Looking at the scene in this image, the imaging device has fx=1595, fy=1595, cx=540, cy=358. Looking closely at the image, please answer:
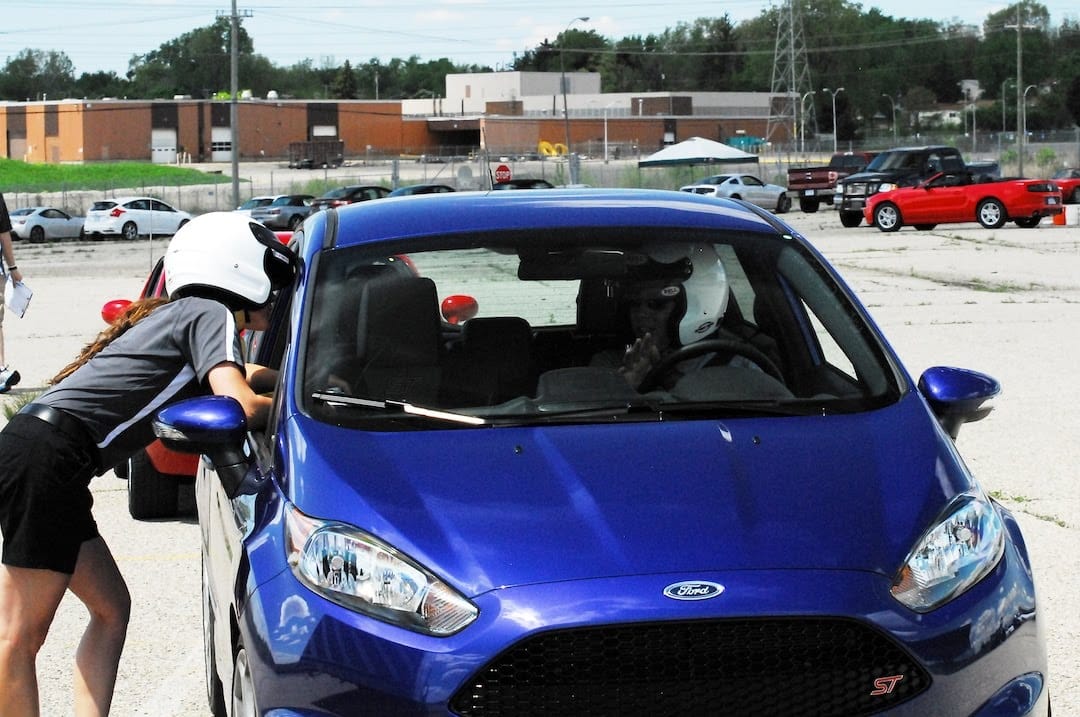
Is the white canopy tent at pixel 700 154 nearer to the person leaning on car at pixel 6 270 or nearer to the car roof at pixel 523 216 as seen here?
the person leaning on car at pixel 6 270

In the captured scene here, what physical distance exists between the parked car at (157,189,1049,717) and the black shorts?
0.27 metres

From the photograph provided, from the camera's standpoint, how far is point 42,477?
13.1 ft

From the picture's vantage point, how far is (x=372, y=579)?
327 centimetres

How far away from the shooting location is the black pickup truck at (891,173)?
41.9 meters

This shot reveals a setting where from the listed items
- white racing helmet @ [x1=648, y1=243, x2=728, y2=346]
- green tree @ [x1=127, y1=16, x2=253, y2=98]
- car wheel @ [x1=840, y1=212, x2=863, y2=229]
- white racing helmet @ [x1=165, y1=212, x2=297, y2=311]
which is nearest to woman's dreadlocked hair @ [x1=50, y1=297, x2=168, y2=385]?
white racing helmet @ [x1=165, y1=212, x2=297, y2=311]

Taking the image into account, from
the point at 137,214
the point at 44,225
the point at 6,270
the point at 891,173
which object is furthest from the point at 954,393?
the point at 44,225

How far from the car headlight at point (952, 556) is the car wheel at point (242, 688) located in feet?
4.66

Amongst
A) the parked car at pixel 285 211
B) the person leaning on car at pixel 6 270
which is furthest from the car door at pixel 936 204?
the person leaning on car at pixel 6 270

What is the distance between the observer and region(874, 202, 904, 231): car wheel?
1486 inches

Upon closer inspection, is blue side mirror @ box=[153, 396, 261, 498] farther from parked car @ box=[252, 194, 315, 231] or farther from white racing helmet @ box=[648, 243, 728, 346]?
parked car @ box=[252, 194, 315, 231]

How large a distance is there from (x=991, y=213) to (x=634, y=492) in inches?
1391

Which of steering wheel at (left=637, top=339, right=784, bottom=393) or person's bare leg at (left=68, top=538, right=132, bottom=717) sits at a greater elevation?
steering wheel at (left=637, top=339, right=784, bottom=393)

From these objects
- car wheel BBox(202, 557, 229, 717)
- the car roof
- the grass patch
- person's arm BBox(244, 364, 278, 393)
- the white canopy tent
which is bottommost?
car wheel BBox(202, 557, 229, 717)

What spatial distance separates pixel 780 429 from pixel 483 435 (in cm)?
71
